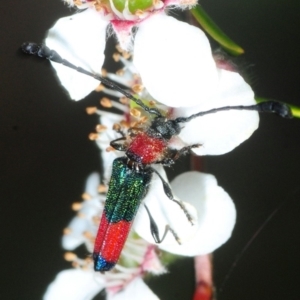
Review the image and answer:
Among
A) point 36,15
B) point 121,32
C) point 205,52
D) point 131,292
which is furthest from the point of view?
point 36,15

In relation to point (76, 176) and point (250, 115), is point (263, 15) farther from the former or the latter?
point (250, 115)

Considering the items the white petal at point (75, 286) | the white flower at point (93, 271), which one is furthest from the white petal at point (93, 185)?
the white petal at point (75, 286)

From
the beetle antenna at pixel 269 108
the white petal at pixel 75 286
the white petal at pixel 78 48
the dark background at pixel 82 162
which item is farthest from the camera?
the dark background at pixel 82 162

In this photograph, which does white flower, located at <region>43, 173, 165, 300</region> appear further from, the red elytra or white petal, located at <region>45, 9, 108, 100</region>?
white petal, located at <region>45, 9, 108, 100</region>

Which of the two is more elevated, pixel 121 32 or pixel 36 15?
pixel 121 32

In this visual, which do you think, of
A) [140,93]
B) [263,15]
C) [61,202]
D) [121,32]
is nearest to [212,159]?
[263,15]

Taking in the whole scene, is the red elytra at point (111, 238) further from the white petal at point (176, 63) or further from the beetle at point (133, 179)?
the white petal at point (176, 63)

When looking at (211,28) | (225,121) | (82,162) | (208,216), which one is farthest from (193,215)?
(82,162)
